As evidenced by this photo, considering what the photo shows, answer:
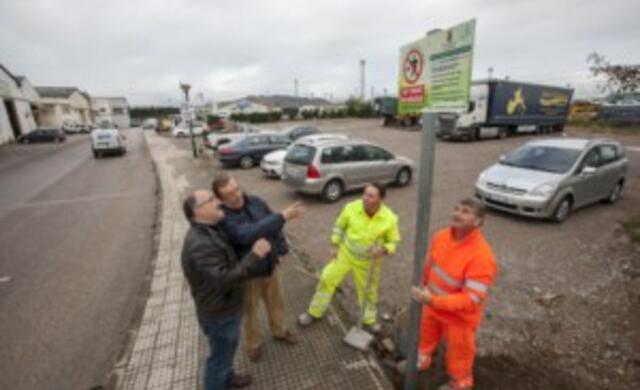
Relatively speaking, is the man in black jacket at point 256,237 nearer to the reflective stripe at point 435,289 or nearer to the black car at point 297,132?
the reflective stripe at point 435,289

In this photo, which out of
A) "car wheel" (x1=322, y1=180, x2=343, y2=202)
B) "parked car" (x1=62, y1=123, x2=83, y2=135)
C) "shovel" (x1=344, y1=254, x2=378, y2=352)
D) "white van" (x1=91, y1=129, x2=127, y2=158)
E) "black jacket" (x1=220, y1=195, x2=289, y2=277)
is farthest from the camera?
"parked car" (x1=62, y1=123, x2=83, y2=135)

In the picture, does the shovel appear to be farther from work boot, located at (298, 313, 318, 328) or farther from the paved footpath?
work boot, located at (298, 313, 318, 328)

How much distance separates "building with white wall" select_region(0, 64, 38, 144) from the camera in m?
26.7

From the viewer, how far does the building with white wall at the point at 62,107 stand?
148 feet

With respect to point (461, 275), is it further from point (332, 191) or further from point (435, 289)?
point (332, 191)

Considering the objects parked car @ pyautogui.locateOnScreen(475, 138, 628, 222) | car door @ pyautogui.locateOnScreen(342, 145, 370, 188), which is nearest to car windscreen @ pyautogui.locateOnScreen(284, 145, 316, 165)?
car door @ pyautogui.locateOnScreen(342, 145, 370, 188)

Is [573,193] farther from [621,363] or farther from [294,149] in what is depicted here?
[294,149]

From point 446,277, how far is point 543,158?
6.27 m

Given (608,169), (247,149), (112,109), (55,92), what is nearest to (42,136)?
(247,149)

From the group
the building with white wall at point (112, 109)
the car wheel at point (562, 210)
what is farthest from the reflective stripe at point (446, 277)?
the building with white wall at point (112, 109)

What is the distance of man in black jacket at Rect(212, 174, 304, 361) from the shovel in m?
0.56

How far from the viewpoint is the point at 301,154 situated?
336 inches

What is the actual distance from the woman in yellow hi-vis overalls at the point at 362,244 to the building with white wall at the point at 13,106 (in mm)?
35168

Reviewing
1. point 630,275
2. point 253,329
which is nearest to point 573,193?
point 630,275
